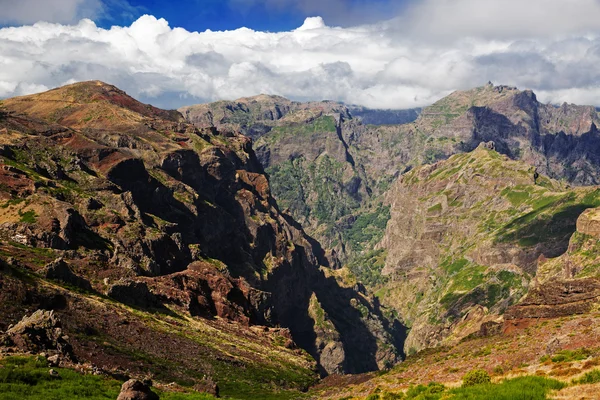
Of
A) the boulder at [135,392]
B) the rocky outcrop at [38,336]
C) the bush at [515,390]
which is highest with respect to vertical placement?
the rocky outcrop at [38,336]

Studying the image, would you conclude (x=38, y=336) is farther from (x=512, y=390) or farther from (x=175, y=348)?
(x=175, y=348)

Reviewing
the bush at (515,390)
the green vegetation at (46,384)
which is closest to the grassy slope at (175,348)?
the green vegetation at (46,384)

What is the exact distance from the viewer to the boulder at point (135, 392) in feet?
126

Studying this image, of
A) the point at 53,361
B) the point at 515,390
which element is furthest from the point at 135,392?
the point at 515,390

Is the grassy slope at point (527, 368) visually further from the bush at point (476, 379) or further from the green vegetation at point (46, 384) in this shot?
the green vegetation at point (46, 384)

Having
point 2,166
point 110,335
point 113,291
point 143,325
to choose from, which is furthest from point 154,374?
point 2,166

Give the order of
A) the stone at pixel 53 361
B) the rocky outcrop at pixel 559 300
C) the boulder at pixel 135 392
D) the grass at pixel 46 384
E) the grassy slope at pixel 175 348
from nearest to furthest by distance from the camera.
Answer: the grass at pixel 46 384, the boulder at pixel 135 392, the stone at pixel 53 361, the grassy slope at pixel 175 348, the rocky outcrop at pixel 559 300

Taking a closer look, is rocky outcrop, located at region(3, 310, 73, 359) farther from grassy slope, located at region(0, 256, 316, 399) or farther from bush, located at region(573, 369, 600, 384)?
bush, located at region(573, 369, 600, 384)

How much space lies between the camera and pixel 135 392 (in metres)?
38.8

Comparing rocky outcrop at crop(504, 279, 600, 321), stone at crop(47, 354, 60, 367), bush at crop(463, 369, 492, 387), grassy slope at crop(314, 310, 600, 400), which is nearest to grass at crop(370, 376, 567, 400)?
grassy slope at crop(314, 310, 600, 400)

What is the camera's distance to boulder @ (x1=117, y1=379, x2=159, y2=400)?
38.4m

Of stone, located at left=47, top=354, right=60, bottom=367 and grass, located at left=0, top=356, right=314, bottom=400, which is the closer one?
grass, located at left=0, top=356, right=314, bottom=400

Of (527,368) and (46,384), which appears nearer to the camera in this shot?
(46,384)

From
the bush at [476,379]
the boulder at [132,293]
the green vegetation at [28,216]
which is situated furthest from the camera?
the green vegetation at [28,216]
